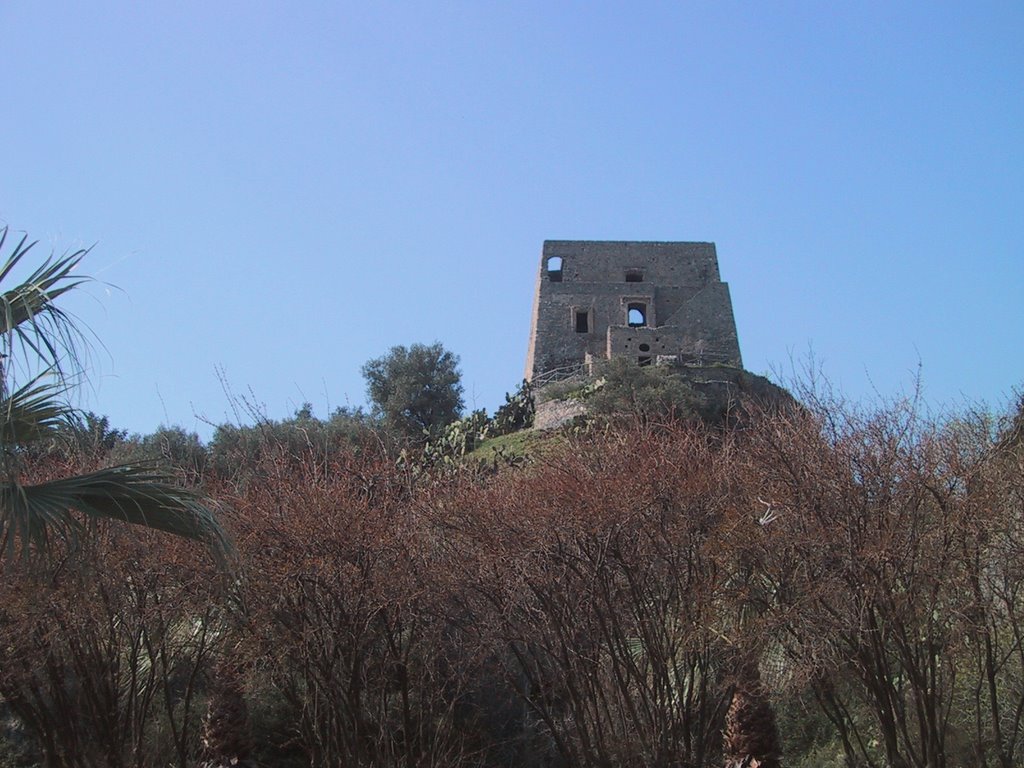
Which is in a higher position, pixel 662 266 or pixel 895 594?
pixel 662 266

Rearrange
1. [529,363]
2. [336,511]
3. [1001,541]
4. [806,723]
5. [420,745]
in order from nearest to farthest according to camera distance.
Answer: [1001,541] < [336,511] < [420,745] < [806,723] < [529,363]

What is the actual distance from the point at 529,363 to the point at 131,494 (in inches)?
1706

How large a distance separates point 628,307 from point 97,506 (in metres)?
43.3

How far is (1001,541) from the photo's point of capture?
31.7 ft

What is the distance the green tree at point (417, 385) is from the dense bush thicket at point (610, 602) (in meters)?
31.4

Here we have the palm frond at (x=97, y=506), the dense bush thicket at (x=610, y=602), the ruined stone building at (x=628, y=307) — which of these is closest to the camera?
the palm frond at (x=97, y=506)

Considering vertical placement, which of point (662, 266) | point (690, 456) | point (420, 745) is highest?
point (662, 266)

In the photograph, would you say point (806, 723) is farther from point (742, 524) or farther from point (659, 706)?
point (742, 524)

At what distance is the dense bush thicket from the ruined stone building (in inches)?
1151

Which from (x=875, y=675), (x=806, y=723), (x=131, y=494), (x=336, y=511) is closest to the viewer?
(x=131, y=494)

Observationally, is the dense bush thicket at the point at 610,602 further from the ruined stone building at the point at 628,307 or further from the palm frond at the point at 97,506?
the ruined stone building at the point at 628,307

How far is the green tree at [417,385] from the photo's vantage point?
45844 millimetres

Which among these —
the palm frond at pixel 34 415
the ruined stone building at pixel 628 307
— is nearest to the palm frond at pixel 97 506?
the palm frond at pixel 34 415

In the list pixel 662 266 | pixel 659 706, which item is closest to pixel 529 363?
pixel 662 266
